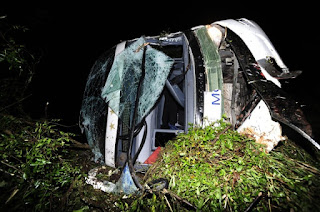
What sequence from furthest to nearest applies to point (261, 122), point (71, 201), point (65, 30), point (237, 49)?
1. point (65, 30)
2. point (71, 201)
3. point (237, 49)
4. point (261, 122)

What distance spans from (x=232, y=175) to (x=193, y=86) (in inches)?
47.2

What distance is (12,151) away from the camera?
2121 mm

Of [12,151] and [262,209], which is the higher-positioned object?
[12,151]

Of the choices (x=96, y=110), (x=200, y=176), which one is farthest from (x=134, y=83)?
(x=200, y=176)

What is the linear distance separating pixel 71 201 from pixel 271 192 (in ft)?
7.93

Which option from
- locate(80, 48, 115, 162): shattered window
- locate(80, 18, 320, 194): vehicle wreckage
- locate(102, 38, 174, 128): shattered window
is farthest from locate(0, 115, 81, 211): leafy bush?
locate(102, 38, 174, 128): shattered window

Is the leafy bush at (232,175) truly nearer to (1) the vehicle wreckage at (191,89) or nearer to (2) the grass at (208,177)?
(2) the grass at (208,177)

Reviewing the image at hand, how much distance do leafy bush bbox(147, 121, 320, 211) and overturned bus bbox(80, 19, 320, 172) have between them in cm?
36

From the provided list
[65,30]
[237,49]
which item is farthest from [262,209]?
[65,30]

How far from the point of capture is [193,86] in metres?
2.33

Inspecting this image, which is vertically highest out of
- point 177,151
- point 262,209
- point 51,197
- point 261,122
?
point 261,122

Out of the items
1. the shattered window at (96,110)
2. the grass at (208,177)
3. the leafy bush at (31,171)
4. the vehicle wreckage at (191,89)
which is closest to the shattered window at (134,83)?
the vehicle wreckage at (191,89)

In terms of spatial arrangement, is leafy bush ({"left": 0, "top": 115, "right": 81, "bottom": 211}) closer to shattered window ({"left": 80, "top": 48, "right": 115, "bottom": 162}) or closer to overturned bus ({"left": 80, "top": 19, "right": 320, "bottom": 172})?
shattered window ({"left": 80, "top": 48, "right": 115, "bottom": 162})

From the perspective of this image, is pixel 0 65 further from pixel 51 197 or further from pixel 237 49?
pixel 237 49
